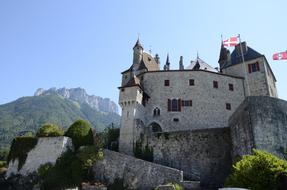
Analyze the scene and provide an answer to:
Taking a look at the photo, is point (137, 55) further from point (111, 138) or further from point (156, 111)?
point (111, 138)

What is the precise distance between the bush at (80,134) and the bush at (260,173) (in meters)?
16.2

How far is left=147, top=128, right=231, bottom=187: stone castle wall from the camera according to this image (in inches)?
889

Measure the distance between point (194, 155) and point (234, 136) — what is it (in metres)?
4.00

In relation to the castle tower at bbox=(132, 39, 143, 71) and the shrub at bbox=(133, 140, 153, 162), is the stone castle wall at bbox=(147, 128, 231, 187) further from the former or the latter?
the castle tower at bbox=(132, 39, 143, 71)

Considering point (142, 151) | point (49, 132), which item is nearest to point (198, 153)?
point (142, 151)

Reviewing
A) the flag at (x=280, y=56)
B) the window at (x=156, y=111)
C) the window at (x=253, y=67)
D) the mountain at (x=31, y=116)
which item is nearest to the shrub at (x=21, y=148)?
the window at (x=156, y=111)

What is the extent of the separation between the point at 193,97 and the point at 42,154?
1792 centimetres

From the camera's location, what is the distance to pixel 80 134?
2592cm

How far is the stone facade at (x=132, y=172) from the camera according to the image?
20.4 metres

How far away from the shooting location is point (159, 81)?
3297 centimetres

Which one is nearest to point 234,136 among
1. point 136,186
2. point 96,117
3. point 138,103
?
point 136,186

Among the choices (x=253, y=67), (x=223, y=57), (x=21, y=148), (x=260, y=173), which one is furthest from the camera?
(x=223, y=57)

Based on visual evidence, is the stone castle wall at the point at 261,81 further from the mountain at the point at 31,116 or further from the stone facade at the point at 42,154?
the mountain at the point at 31,116

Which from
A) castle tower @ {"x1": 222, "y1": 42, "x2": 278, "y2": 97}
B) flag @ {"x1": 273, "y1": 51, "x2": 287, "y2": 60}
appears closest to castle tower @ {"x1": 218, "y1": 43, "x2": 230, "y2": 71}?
castle tower @ {"x1": 222, "y1": 42, "x2": 278, "y2": 97}
